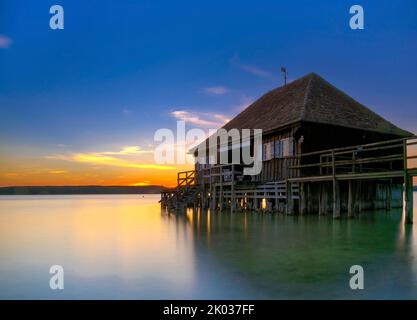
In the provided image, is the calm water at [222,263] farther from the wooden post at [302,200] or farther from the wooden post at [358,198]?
the wooden post at [358,198]

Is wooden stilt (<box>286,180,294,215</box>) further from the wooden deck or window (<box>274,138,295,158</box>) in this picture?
window (<box>274,138,295,158</box>)

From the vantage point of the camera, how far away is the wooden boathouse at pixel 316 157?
18.6 metres

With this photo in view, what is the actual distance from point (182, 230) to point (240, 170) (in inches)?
404

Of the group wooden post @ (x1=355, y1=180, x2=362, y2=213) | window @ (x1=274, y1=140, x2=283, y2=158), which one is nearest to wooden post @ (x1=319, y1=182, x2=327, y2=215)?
wooden post @ (x1=355, y1=180, x2=362, y2=213)

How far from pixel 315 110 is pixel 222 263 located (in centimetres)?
1342

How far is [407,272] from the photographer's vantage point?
7.35 metres

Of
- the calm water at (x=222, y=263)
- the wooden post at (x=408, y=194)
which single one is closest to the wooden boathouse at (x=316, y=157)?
the wooden post at (x=408, y=194)

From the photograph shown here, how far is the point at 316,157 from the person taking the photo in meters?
19.2

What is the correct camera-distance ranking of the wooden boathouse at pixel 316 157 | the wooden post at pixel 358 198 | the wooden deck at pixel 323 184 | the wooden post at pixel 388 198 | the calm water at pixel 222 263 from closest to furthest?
the calm water at pixel 222 263 → the wooden deck at pixel 323 184 → the wooden boathouse at pixel 316 157 → the wooden post at pixel 358 198 → the wooden post at pixel 388 198

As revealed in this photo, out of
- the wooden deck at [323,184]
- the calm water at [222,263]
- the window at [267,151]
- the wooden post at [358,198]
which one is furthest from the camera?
the window at [267,151]

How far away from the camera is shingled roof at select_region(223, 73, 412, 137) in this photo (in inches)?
764

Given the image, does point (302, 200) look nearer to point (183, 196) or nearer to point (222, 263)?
point (183, 196)
